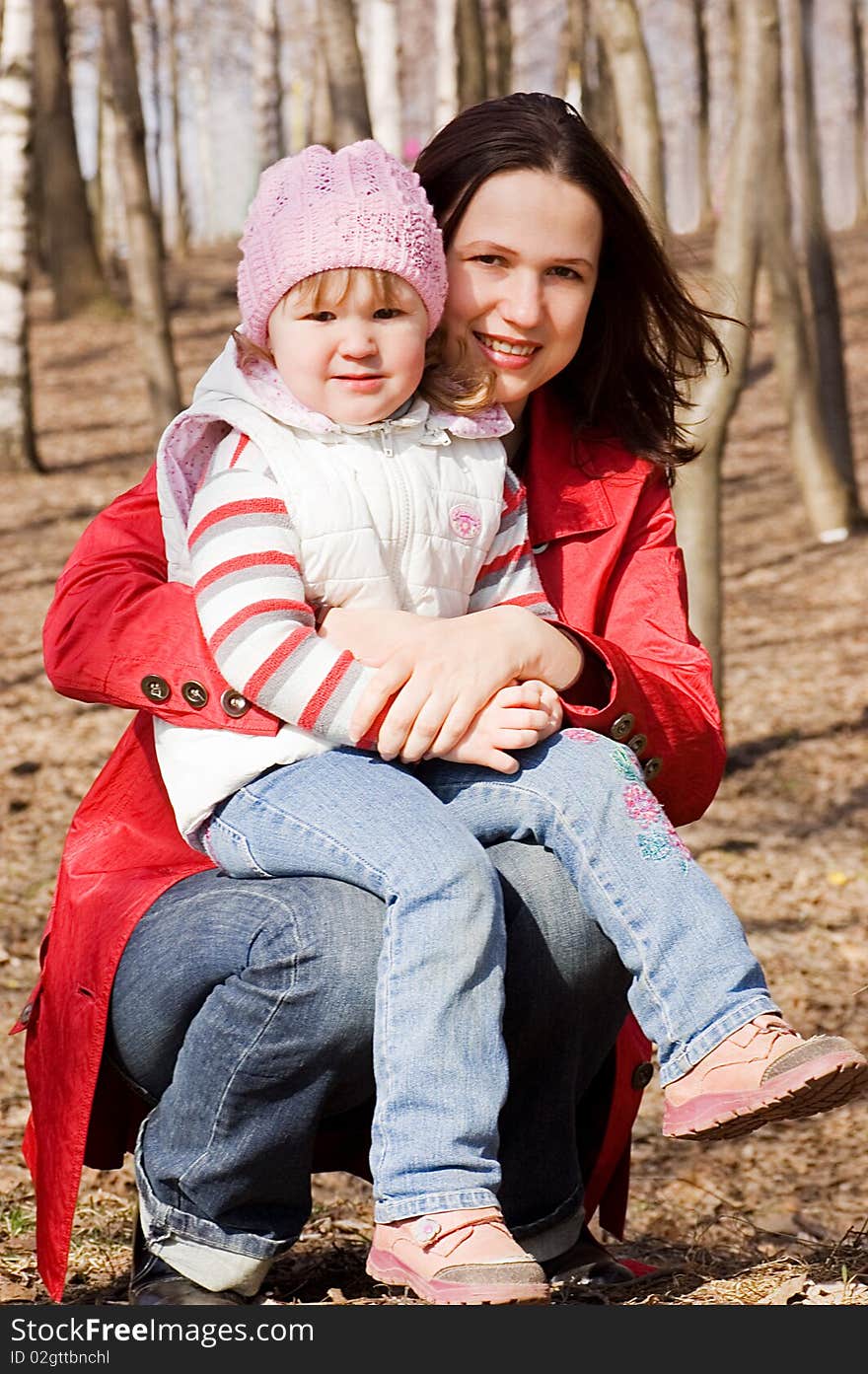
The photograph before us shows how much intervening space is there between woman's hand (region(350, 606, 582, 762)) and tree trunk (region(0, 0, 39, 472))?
909 centimetres

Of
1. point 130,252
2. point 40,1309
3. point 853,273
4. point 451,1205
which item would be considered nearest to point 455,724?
point 451,1205

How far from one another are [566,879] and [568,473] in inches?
30.1

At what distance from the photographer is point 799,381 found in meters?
10.2

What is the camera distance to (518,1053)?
8.20 feet

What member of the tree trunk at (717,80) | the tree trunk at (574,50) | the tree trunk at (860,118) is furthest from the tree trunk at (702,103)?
the tree trunk at (860,118)

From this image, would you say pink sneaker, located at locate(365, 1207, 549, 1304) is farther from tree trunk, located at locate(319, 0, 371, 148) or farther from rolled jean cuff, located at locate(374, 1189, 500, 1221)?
tree trunk, located at locate(319, 0, 371, 148)

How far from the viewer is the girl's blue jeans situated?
2.10m

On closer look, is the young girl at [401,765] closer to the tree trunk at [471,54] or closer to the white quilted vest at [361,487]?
the white quilted vest at [361,487]

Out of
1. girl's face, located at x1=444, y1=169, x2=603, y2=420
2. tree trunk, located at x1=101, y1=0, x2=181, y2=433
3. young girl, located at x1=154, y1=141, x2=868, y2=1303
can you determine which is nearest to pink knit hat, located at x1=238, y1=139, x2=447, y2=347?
young girl, located at x1=154, y1=141, x2=868, y2=1303

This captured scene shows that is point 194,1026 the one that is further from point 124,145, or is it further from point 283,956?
point 124,145

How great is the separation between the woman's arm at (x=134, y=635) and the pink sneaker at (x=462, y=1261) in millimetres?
728

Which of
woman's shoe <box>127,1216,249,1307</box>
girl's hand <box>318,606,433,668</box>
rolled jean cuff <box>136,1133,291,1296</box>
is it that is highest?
girl's hand <box>318,606,433,668</box>

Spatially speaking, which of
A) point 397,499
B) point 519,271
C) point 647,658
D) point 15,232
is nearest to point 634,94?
point 519,271

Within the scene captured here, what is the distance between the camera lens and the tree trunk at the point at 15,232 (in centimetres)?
1024
